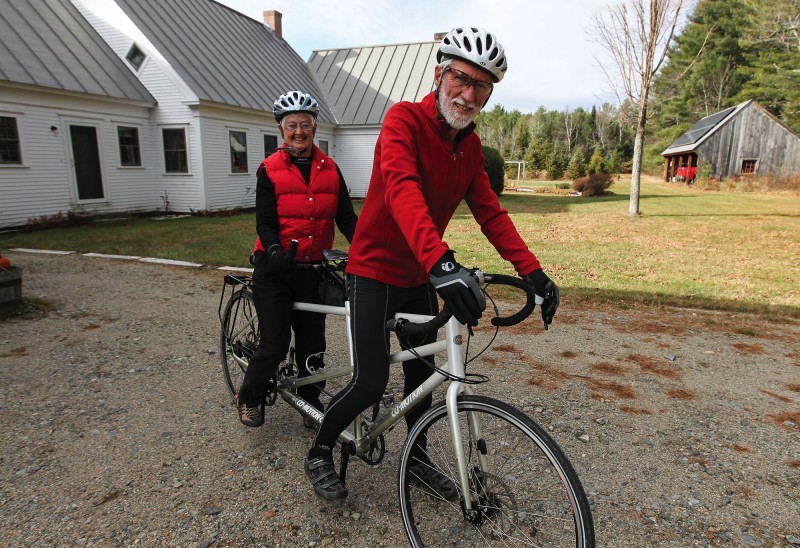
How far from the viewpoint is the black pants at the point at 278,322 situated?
3.17 metres

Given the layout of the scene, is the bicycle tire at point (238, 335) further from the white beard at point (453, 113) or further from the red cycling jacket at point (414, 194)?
the white beard at point (453, 113)

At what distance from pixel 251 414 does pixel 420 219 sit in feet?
7.33

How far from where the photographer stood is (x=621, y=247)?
11539 mm

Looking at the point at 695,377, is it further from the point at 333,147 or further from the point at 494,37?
the point at 333,147

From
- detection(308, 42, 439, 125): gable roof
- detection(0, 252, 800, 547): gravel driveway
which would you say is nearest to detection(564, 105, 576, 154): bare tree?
detection(308, 42, 439, 125): gable roof

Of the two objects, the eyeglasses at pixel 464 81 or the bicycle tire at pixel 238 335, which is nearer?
the eyeglasses at pixel 464 81

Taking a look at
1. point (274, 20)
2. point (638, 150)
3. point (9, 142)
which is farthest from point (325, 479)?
point (274, 20)

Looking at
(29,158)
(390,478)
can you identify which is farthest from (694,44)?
(390,478)

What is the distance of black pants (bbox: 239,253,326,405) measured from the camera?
125 inches

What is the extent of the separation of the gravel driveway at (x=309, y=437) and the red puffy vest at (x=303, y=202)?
141 cm

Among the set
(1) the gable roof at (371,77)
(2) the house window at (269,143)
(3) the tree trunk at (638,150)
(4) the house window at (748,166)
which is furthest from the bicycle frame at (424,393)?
(4) the house window at (748,166)

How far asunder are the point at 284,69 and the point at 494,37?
2387cm

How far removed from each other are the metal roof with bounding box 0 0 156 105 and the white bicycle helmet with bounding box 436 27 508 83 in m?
14.8

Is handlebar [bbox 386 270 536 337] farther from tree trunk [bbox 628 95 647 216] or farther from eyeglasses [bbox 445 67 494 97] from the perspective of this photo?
tree trunk [bbox 628 95 647 216]
